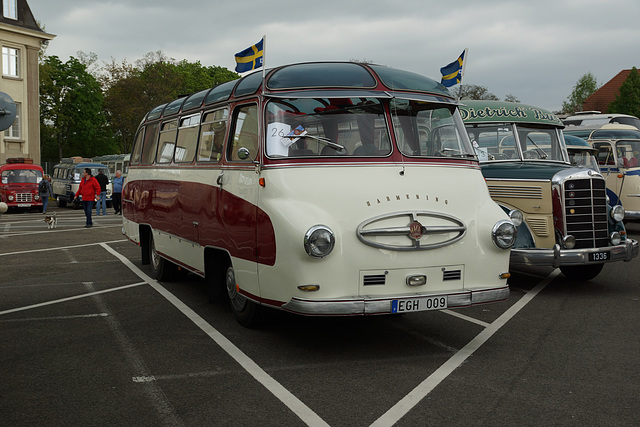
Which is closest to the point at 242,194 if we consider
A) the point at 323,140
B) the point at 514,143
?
the point at 323,140

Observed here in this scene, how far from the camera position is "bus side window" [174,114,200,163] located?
30.0ft

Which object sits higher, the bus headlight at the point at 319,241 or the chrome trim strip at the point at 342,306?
the bus headlight at the point at 319,241

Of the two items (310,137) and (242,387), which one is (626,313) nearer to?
(310,137)

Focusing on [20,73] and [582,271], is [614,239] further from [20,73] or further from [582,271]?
[20,73]

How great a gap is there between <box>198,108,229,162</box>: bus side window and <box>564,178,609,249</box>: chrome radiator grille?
4.97 meters

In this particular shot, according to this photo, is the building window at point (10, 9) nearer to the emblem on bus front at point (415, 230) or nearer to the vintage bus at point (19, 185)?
the vintage bus at point (19, 185)

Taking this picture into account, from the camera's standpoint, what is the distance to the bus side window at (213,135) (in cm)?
809

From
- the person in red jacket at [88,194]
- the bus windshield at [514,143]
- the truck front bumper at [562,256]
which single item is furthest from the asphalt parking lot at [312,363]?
the person in red jacket at [88,194]

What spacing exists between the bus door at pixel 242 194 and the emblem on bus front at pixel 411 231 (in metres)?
1.17

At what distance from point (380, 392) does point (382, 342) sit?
1.70 m

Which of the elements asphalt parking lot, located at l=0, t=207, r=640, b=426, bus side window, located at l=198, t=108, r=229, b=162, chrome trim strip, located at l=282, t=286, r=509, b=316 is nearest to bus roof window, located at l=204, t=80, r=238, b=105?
bus side window, located at l=198, t=108, r=229, b=162

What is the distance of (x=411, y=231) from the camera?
6.46 m

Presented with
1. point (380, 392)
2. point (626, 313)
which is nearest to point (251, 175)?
point (380, 392)

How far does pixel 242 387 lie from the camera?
567 centimetres
